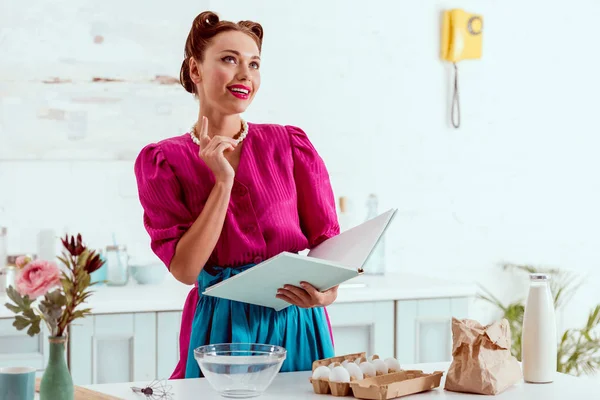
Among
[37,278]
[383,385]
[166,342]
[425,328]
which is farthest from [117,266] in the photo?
[37,278]

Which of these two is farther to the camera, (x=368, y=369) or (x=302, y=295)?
(x=302, y=295)

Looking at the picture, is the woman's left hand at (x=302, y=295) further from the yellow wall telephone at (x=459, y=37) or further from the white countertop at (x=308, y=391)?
the yellow wall telephone at (x=459, y=37)

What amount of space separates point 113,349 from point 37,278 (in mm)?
Result: 1644

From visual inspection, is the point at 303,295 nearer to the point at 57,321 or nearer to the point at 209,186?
the point at 209,186

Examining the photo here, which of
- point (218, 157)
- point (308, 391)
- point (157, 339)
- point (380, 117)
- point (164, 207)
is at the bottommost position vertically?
point (157, 339)

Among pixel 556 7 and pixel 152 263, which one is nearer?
pixel 152 263

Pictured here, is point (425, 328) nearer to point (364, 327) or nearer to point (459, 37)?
point (364, 327)

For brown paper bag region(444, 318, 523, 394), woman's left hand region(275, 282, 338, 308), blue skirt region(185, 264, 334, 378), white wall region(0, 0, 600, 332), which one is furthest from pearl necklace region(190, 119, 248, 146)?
white wall region(0, 0, 600, 332)

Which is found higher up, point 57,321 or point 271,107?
point 271,107

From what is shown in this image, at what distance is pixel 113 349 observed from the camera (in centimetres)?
289

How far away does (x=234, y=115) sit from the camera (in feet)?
6.58

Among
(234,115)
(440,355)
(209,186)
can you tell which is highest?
(234,115)

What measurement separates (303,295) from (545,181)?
2.59 meters

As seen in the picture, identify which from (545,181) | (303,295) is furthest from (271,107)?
(303,295)
